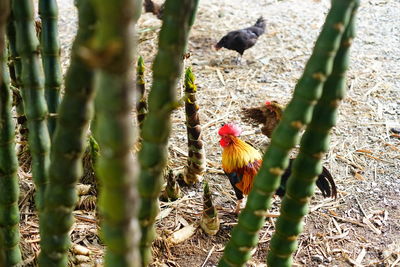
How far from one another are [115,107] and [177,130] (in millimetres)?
2194

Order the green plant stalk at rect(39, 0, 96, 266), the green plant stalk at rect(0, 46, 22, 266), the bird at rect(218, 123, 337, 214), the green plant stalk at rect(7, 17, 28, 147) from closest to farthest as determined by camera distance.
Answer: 1. the green plant stalk at rect(39, 0, 96, 266)
2. the green plant stalk at rect(0, 46, 22, 266)
3. the green plant stalk at rect(7, 17, 28, 147)
4. the bird at rect(218, 123, 337, 214)

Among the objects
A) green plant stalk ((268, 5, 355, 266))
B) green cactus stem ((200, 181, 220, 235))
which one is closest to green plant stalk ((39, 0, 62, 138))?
green plant stalk ((268, 5, 355, 266))

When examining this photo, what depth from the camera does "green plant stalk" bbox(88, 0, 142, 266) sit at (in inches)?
22.5

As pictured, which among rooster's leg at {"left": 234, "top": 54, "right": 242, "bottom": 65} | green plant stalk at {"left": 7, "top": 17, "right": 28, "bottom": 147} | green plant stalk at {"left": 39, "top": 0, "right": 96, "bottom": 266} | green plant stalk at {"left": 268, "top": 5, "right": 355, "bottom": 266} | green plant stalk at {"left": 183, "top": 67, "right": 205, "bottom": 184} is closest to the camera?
green plant stalk at {"left": 39, "top": 0, "right": 96, "bottom": 266}

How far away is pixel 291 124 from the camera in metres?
0.94

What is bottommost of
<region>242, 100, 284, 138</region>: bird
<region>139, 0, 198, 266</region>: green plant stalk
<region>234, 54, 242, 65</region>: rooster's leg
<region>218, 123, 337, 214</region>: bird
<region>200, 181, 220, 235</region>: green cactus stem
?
<region>200, 181, 220, 235</region>: green cactus stem

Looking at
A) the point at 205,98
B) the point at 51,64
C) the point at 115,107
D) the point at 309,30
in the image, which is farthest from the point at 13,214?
the point at 309,30

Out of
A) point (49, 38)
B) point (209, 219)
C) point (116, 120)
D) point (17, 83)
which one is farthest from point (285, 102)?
point (116, 120)

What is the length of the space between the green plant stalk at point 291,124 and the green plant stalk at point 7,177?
1.63ft

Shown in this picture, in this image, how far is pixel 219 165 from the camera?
2.53m

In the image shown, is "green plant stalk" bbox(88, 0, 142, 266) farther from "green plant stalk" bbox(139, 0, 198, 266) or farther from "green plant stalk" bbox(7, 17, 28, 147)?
"green plant stalk" bbox(7, 17, 28, 147)

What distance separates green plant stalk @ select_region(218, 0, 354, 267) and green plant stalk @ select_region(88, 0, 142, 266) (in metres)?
0.36

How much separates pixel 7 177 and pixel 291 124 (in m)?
0.67

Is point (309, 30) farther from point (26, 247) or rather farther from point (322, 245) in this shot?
point (26, 247)
